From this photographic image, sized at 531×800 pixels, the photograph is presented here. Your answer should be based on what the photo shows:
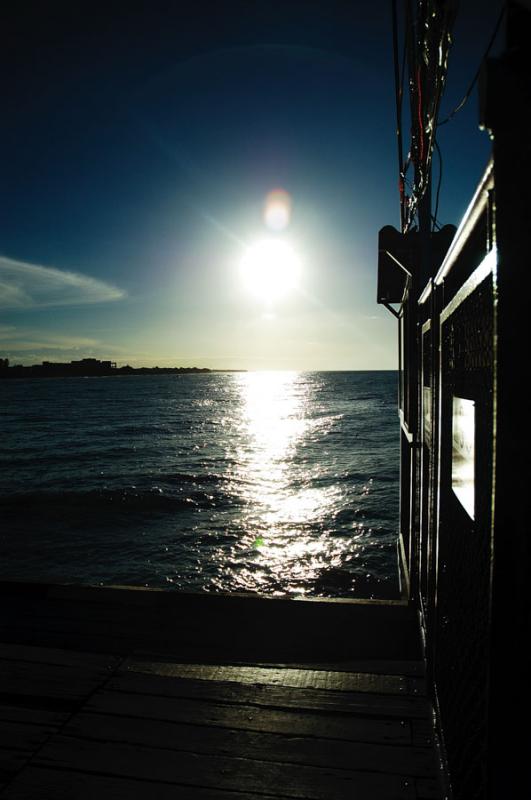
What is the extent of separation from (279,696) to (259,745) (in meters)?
0.46

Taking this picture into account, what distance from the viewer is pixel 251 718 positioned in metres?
2.78

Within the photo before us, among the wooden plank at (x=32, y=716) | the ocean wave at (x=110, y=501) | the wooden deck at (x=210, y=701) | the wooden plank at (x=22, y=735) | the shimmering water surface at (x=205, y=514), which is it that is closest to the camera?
the wooden deck at (x=210, y=701)

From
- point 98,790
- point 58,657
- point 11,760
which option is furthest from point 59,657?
point 98,790

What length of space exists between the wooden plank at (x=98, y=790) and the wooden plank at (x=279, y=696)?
68cm

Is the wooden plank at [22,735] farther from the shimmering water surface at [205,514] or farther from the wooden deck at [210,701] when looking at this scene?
the shimmering water surface at [205,514]

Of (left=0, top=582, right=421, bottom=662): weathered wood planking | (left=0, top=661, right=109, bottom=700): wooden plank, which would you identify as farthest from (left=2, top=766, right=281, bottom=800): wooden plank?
(left=0, top=582, right=421, bottom=662): weathered wood planking

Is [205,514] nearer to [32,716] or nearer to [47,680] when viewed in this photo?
[47,680]

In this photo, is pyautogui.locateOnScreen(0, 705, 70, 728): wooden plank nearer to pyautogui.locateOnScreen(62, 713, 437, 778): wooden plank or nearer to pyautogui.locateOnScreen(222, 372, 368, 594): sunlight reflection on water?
pyautogui.locateOnScreen(62, 713, 437, 778): wooden plank

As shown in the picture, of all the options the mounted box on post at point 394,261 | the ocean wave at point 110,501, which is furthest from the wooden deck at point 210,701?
the ocean wave at point 110,501

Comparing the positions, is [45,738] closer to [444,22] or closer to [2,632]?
[2,632]

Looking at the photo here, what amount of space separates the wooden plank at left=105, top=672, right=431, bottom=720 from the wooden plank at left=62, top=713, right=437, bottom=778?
23 cm

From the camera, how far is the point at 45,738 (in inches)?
102

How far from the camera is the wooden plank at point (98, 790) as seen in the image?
7.26 feet

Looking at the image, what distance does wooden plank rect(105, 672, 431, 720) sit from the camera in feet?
9.27
